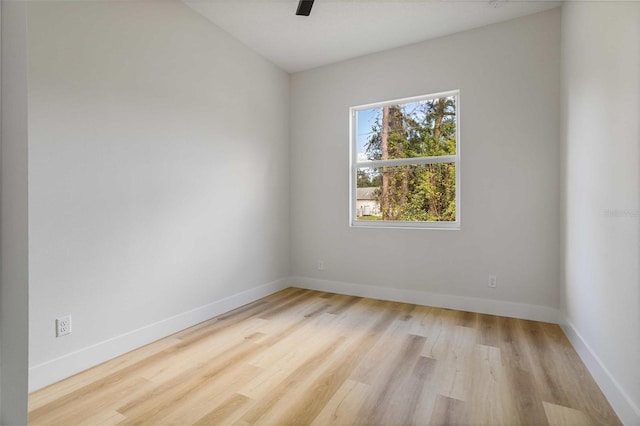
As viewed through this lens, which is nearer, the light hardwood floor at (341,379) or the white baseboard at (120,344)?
the light hardwood floor at (341,379)

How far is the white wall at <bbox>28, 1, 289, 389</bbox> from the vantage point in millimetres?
1855

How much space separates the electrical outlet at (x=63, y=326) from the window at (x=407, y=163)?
2789mm

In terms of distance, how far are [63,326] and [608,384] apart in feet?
10.4

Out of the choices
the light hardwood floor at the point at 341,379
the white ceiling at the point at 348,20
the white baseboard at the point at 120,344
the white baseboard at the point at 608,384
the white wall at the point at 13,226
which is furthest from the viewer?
the white ceiling at the point at 348,20

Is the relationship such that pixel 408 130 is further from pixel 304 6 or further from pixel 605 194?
pixel 605 194

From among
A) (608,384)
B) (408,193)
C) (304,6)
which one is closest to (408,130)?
(408,193)

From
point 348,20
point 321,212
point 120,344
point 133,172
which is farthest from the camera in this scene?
point 321,212

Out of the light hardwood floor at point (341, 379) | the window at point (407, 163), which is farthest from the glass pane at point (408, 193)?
the light hardwood floor at point (341, 379)

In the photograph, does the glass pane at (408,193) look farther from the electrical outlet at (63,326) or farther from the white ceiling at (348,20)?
the electrical outlet at (63,326)

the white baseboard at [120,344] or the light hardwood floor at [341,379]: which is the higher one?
the white baseboard at [120,344]

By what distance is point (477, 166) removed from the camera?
3109 millimetres

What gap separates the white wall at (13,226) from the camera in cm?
55

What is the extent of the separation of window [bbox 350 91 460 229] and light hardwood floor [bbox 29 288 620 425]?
120cm

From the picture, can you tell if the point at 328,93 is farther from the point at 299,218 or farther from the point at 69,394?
the point at 69,394
